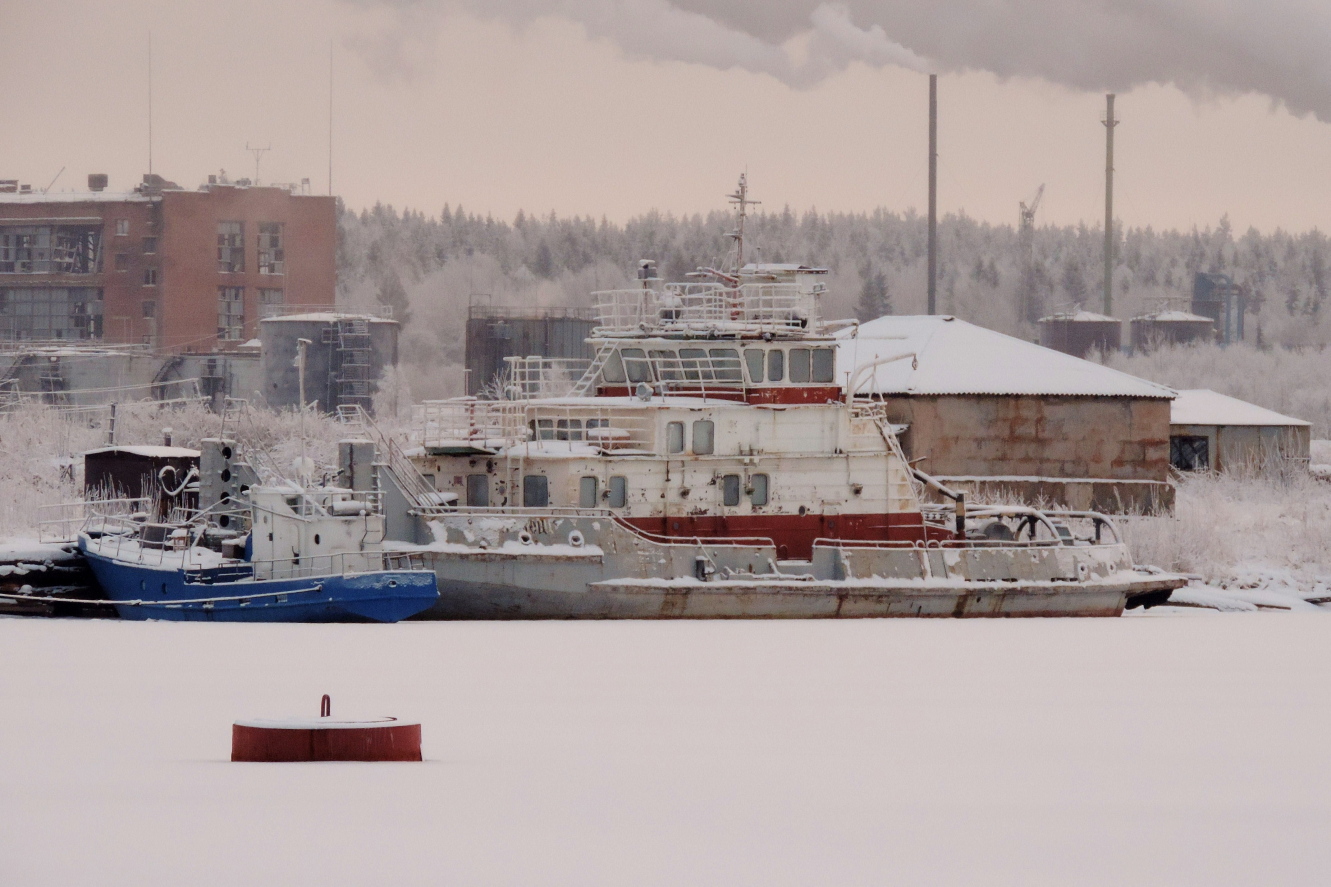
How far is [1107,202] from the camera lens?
78.5m

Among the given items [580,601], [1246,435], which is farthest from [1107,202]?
[580,601]

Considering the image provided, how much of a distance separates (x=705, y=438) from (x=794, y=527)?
2.20 meters

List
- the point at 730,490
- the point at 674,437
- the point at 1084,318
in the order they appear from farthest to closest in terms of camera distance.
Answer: the point at 1084,318 < the point at 730,490 < the point at 674,437

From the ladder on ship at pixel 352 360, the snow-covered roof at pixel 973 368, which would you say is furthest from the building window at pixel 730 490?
the ladder on ship at pixel 352 360

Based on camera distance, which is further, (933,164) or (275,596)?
(933,164)

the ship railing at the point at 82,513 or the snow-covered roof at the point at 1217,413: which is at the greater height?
the snow-covered roof at the point at 1217,413

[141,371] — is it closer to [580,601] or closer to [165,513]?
[165,513]

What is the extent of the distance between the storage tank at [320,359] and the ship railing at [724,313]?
34763 millimetres

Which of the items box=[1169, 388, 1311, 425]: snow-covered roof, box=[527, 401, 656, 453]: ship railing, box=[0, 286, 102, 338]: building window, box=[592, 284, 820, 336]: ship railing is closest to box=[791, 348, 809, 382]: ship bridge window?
box=[592, 284, 820, 336]: ship railing

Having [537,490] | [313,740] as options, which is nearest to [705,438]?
[537,490]

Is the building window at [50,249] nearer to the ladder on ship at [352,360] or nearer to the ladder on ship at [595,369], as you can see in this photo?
the ladder on ship at [352,360]

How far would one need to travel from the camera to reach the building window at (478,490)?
29391 mm

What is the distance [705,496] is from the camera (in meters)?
30.0

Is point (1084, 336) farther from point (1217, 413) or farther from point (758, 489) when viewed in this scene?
point (758, 489)
